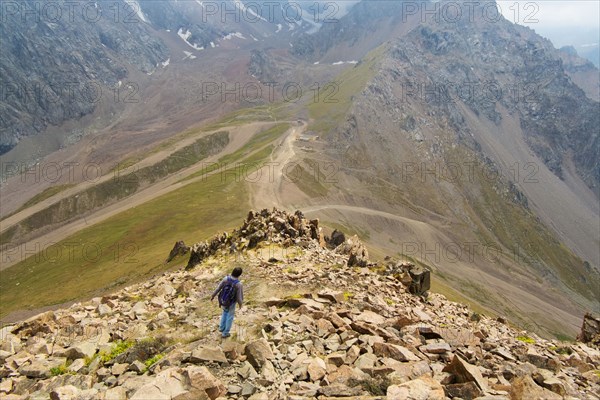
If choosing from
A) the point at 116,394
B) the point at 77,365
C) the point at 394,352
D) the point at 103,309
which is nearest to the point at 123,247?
the point at 103,309

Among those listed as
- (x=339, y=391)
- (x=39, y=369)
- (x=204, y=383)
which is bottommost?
(x=39, y=369)

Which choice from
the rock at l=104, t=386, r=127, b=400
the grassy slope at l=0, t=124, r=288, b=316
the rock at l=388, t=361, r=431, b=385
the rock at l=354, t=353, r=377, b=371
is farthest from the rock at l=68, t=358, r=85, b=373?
the grassy slope at l=0, t=124, r=288, b=316

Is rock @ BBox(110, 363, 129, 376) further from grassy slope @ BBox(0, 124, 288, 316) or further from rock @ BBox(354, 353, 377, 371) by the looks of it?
grassy slope @ BBox(0, 124, 288, 316)

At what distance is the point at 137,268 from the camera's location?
84.4 m

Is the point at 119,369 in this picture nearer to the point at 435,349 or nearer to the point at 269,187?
the point at 435,349

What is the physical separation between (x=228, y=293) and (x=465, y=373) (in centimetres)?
1026

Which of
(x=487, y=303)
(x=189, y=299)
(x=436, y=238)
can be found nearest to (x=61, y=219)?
(x=436, y=238)

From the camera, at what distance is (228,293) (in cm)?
1950

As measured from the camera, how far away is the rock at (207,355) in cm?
1586

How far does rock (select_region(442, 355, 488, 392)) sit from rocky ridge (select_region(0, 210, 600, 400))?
0.04 m

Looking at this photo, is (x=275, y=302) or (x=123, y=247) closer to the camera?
(x=275, y=302)

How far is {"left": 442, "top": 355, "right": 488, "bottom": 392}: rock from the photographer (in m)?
14.0

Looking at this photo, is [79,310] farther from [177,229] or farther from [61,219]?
[61,219]

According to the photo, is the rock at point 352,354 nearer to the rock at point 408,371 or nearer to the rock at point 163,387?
the rock at point 408,371
